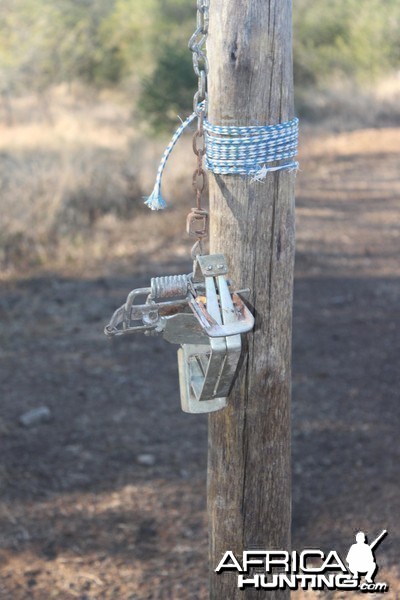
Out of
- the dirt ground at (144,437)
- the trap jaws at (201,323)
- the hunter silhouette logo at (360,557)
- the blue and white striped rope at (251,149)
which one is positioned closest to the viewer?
the trap jaws at (201,323)

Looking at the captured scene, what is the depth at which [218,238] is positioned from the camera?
6.75ft

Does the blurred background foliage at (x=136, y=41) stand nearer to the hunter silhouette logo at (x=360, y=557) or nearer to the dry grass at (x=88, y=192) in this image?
the dry grass at (x=88, y=192)

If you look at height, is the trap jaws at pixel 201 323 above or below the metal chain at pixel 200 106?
below

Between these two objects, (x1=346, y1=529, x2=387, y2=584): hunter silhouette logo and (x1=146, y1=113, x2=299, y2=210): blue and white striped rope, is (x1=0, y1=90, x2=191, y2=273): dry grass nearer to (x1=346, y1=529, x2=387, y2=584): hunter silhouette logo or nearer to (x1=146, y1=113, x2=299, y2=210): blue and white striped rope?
(x1=346, y1=529, x2=387, y2=584): hunter silhouette logo

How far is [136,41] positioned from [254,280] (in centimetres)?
2409

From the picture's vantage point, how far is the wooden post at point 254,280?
193cm

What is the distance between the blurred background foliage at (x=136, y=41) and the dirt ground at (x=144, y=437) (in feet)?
40.7

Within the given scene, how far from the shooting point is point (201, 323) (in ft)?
6.04

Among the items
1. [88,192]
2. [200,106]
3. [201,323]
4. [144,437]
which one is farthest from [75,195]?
[201,323]

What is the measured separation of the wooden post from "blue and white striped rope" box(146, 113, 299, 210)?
2cm

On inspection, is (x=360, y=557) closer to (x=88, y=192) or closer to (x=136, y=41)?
(x=88, y=192)

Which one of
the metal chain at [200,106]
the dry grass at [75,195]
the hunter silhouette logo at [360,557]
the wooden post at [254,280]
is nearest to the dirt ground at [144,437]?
the dry grass at [75,195]

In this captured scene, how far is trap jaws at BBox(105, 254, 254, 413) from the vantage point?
185 cm

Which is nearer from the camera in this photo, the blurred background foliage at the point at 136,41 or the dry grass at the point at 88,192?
the dry grass at the point at 88,192
